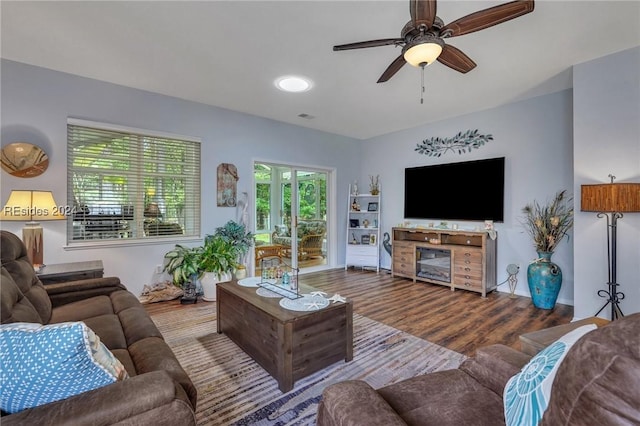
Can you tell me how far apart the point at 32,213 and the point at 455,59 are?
4044 millimetres

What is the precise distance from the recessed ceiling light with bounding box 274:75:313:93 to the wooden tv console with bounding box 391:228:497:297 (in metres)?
2.93

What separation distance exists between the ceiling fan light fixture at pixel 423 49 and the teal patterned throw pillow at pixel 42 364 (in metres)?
2.18

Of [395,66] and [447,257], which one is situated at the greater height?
[395,66]

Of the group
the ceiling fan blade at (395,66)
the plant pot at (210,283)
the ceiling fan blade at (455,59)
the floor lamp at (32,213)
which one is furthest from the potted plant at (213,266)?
the ceiling fan blade at (455,59)

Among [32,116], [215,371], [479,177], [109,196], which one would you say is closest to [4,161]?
[32,116]

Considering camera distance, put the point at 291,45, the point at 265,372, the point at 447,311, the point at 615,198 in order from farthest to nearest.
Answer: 1. the point at 447,311
2. the point at 291,45
3. the point at 615,198
4. the point at 265,372

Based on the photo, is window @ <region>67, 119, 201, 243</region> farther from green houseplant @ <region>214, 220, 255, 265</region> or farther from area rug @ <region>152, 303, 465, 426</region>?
area rug @ <region>152, 303, 465, 426</region>

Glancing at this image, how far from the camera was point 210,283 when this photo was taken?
379 cm

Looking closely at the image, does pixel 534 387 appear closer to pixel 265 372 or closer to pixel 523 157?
pixel 265 372

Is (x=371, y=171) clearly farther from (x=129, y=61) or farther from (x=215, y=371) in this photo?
(x=215, y=371)

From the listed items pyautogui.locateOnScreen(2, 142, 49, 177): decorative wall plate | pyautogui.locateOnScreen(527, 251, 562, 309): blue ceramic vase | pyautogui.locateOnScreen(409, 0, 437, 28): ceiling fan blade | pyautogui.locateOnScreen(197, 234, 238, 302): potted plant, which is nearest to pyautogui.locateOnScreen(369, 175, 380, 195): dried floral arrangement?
pyautogui.locateOnScreen(527, 251, 562, 309): blue ceramic vase

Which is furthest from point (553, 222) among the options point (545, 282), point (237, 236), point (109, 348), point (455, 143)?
Result: point (109, 348)

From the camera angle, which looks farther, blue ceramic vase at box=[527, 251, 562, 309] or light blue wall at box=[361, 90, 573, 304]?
light blue wall at box=[361, 90, 573, 304]

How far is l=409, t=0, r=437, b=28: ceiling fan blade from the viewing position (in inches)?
65.5
